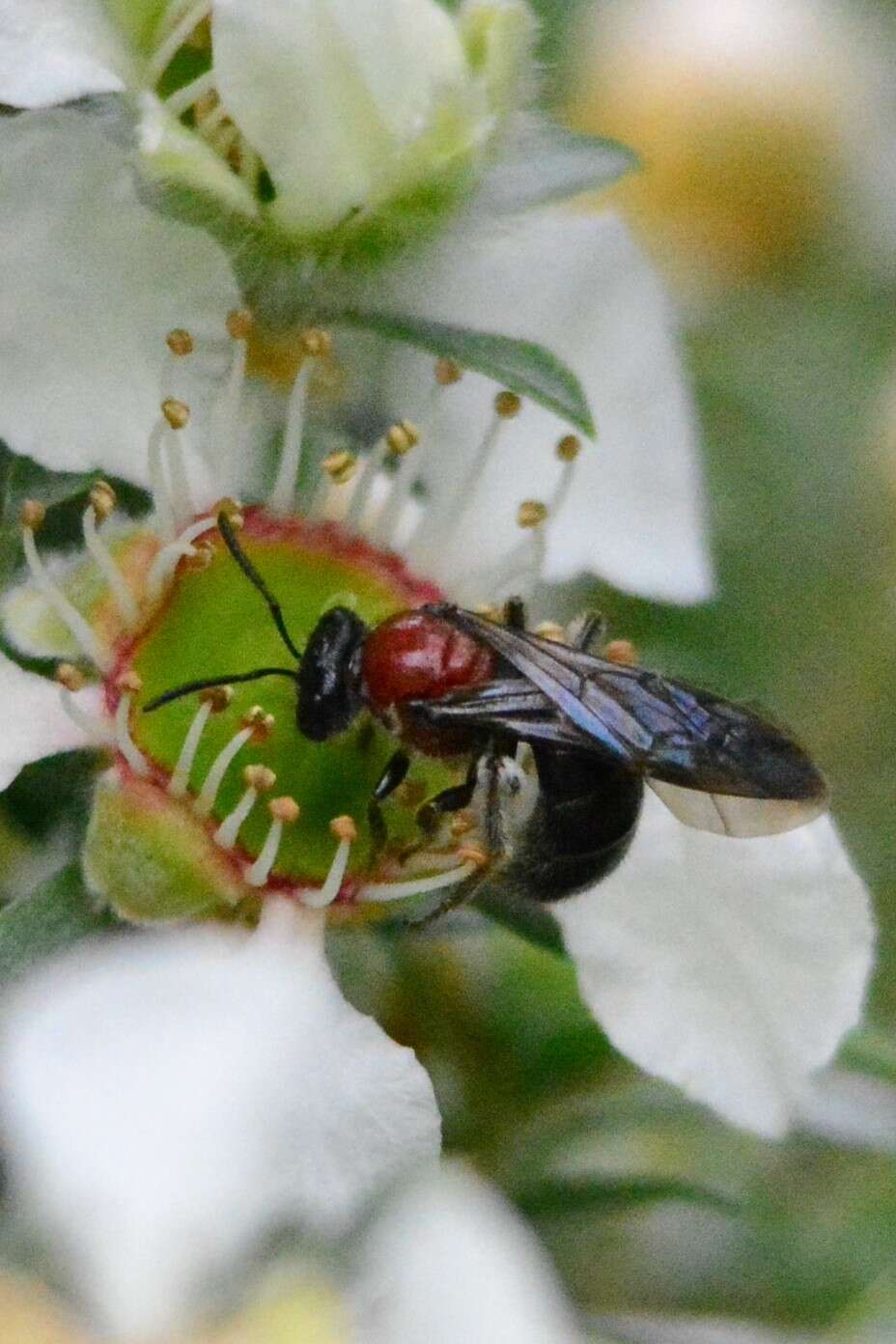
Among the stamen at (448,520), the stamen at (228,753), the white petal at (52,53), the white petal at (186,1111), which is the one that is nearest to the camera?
the white petal at (186,1111)

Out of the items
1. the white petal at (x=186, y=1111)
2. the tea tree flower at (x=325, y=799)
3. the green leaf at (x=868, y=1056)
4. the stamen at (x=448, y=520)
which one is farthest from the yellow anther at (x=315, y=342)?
the green leaf at (x=868, y=1056)

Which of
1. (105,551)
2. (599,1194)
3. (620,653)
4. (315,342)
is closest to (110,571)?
(105,551)

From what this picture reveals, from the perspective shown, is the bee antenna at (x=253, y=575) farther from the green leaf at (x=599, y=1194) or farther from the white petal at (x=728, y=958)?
the green leaf at (x=599, y=1194)

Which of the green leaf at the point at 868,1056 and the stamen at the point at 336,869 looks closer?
the stamen at the point at 336,869

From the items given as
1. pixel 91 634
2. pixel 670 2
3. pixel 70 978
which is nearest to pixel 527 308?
pixel 91 634

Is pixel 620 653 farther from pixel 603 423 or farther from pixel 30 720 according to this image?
pixel 30 720

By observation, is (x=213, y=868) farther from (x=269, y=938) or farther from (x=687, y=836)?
(x=687, y=836)

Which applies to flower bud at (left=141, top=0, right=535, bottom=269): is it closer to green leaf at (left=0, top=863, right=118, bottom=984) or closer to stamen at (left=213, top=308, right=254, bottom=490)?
stamen at (left=213, top=308, right=254, bottom=490)
